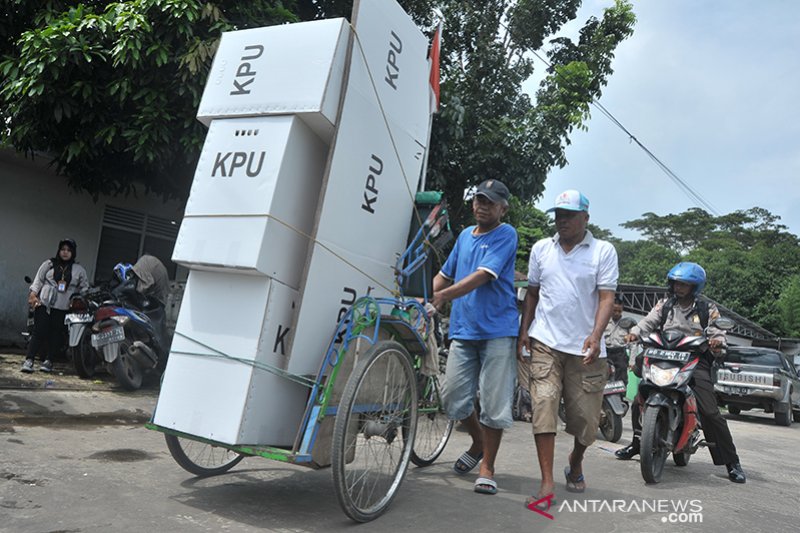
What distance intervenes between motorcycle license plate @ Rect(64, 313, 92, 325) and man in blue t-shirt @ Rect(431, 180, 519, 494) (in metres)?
4.64

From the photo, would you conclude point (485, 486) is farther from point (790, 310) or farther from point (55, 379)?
point (790, 310)

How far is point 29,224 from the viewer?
931cm

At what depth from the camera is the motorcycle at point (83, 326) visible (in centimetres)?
694

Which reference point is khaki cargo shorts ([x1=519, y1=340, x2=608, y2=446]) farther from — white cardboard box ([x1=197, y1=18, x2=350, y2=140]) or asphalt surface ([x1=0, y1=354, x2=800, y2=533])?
white cardboard box ([x1=197, y1=18, x2=350, y2=140])

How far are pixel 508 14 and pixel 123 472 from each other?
472 inches

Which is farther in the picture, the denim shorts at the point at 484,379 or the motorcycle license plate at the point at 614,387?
the motorcycle license plate at the point at 614,387

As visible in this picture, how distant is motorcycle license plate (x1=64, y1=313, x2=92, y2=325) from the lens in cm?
693

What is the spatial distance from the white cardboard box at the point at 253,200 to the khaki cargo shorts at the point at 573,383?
1.68m

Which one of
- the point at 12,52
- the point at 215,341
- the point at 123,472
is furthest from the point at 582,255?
the point at 12,52

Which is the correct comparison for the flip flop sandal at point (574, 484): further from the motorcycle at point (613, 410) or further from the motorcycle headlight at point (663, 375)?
the motorcycle at point (613, 410)

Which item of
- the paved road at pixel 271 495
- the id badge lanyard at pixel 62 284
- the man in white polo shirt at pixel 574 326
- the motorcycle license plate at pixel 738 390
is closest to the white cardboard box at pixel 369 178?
the paved road at pixel 271 495

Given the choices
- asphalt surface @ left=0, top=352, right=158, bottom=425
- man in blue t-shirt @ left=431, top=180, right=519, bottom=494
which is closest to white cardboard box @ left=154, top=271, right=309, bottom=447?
man in blue t-shirt @ left=431, top=180, right=519, bottom=494

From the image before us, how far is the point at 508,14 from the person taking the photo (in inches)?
518

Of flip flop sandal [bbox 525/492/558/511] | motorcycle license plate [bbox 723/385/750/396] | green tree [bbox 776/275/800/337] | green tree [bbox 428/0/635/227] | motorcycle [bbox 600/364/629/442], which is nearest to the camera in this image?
flip flop sandal [bbox 525/492/558/511]
